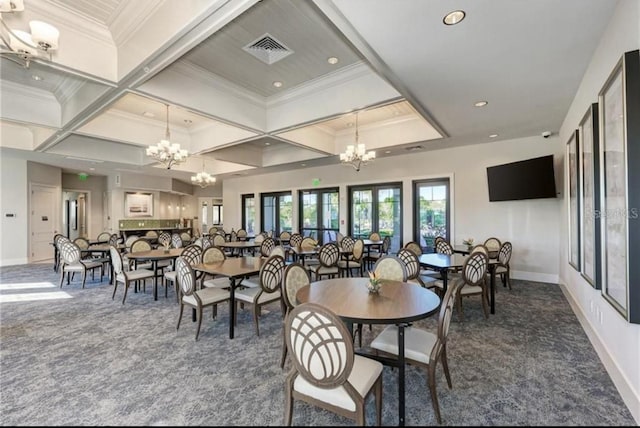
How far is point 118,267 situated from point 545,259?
8157 mm

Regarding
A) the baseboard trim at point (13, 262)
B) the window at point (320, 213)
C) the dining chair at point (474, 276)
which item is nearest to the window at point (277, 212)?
the window at point (320, 213)

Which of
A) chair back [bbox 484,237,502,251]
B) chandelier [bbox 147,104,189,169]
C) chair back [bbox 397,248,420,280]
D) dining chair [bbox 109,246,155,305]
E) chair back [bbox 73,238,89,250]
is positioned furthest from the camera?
chair back [bbox 73,238,89,250]

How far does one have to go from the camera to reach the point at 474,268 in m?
3.67

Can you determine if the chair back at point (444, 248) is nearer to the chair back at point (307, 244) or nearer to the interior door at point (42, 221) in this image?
the chair back at point (307, 244)

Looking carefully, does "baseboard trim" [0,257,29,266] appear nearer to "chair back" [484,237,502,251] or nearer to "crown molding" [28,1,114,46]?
"crown molding" [28,1,114,46]

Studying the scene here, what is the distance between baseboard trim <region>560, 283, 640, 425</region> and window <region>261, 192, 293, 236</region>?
8.23m

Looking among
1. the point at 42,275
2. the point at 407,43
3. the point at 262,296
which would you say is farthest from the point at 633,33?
the point at 42,275

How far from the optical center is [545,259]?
234 inches

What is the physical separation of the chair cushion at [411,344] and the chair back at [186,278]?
2229 mm

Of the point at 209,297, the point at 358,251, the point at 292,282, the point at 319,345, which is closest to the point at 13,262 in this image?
the point at 209,297

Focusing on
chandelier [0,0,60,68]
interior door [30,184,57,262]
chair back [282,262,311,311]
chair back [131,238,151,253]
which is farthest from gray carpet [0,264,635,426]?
interior door [30,184,57,262]

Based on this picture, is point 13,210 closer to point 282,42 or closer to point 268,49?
point 268,49

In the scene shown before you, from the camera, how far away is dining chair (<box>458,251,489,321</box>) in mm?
3641

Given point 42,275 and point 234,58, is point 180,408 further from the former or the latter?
point 42,275
